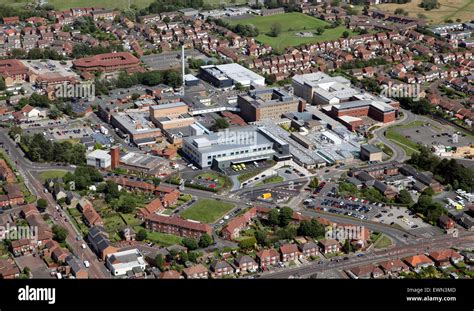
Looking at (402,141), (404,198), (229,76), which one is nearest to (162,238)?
(404,198)

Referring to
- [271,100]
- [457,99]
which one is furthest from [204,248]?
[457,99]

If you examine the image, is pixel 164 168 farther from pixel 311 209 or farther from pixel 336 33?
pixel 336 33

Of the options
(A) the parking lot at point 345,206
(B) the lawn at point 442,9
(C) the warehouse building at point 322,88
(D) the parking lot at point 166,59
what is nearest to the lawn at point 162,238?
(A) the parking lot at point 345,206

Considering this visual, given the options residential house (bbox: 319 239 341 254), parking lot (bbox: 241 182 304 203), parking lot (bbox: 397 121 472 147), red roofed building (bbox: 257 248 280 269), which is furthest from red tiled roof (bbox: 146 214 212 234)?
parking lot (bbox: 397 121 472 147)

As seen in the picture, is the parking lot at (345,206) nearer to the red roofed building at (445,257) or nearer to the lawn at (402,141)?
the red roofed building at (445,257)

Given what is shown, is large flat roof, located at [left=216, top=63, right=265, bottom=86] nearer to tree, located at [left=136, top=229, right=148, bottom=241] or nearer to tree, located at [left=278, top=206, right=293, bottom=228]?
tree, located at [left=278, top=206, right=293, bottom=228]

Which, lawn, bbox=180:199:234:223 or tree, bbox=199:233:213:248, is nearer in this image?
tree, bbox=199:233:213:248

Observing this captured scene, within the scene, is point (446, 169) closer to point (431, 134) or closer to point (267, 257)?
point (431, 134)
